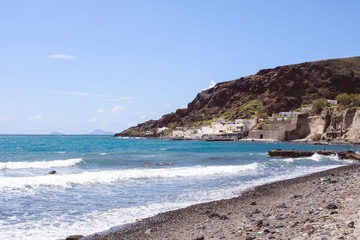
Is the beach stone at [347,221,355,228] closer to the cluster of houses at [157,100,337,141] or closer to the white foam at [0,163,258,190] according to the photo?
the white foam at [0,163,258,190]

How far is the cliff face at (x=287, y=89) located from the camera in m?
163

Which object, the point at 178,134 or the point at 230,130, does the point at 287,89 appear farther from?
the point at 178,134

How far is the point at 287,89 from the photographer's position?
6516 inches

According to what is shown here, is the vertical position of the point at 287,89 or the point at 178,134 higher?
the point at 287,89

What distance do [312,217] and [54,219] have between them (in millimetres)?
9289

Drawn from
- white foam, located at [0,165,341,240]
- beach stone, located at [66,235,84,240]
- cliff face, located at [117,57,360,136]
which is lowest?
white foam, located at [0,165,341,240]

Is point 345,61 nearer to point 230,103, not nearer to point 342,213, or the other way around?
point 230,103

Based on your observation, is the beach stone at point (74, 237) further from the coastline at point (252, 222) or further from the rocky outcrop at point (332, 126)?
the rocky outcrop at point (332, 126)

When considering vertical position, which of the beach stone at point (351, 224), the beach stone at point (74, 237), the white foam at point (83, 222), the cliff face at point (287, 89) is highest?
the cliff face at point (287, 89)

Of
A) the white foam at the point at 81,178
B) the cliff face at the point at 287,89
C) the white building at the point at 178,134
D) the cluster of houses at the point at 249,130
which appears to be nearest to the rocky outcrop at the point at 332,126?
the cluster of houses at the point at 249,130

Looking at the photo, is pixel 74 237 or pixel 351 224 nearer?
pixel 351 224

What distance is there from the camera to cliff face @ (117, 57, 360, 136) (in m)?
163

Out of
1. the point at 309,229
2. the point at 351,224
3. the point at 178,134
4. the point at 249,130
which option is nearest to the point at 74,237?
the point at 309,229

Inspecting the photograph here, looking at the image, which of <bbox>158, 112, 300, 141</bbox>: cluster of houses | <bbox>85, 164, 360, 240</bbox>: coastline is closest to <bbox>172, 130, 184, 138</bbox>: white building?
<bbox>158, 112, 300, 141</bbox>: cluster of houses
